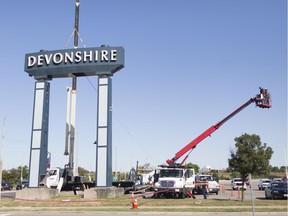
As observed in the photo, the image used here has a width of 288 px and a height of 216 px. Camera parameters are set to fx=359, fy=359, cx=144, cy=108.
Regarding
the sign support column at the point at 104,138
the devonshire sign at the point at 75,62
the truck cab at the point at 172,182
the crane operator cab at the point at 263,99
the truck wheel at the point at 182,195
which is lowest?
the truck wheel at the point at 182,195

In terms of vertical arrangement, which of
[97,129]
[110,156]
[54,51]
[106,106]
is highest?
[54,51]

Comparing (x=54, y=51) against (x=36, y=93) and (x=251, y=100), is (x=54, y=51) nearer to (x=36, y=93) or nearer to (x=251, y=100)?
(x=36, y=93)

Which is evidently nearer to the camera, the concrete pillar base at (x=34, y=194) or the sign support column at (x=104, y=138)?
the sign support column at (x=104, y=138)

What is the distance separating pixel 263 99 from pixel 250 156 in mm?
22570

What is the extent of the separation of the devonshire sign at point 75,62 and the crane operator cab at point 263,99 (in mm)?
13764

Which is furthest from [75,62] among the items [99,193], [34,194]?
[34,194]

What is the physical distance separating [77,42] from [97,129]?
50.4 ft

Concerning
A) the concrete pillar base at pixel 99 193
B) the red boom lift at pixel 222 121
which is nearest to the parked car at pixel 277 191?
the red boom lift at pixel 222 121

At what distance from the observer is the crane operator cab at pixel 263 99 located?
1297 inches

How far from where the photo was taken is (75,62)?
90.2ft

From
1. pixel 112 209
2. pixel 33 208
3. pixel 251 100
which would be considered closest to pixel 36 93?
pixel 33 208

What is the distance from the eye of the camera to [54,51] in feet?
91.8

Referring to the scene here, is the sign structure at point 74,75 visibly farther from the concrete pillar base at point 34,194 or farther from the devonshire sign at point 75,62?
the concrete pillar base at point 34,194

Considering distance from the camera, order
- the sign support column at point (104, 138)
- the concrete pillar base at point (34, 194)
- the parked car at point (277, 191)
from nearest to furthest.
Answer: the parked car at point (277, 191), the sign support column at point (104, 138), the concrete pillar base at point (34, 194)
